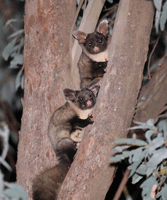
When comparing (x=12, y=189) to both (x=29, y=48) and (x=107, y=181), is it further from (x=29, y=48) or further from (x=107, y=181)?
(x=29, y=48)

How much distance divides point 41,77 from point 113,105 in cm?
116

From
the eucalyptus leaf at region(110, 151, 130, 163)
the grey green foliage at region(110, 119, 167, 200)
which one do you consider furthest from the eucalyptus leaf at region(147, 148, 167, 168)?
the eucalyptus leaf at region(110, 151, 130, 163)

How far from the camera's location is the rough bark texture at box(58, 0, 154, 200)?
7.14 feet

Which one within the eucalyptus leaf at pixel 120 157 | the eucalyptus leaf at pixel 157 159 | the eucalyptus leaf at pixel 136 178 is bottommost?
the eucalyptus leaf at pixel 136 178

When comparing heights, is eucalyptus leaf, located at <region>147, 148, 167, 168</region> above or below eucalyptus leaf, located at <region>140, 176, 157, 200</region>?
above

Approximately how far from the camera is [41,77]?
305 centimetres

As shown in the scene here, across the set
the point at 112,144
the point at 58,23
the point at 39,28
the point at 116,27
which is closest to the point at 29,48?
the point at 39,28

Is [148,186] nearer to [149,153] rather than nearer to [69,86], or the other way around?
[149,153]

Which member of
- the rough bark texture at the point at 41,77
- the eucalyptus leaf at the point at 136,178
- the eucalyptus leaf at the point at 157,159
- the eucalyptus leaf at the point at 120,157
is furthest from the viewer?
the rough bark texture at the point at 41,77

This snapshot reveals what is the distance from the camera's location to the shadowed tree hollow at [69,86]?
2.20 m

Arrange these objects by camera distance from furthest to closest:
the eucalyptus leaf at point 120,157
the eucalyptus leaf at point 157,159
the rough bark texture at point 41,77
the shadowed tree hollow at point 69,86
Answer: the rough bark texture at point 41,77 → the shadowed tree hollow at point 69,86 → the eucalyptus leaf at point 120,157 → the eucalyptus leaf at point 157,159

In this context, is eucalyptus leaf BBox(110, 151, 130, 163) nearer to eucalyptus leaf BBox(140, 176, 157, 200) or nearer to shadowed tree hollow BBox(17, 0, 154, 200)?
shadowed tree hollow BBox(17, 0, 154, 200)

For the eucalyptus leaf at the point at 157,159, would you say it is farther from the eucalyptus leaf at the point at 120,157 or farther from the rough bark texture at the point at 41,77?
the rough bark texture at the point at 41,77

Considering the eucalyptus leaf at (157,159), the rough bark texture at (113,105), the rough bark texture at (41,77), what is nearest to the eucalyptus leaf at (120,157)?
the rough bark texture at (113,105)
